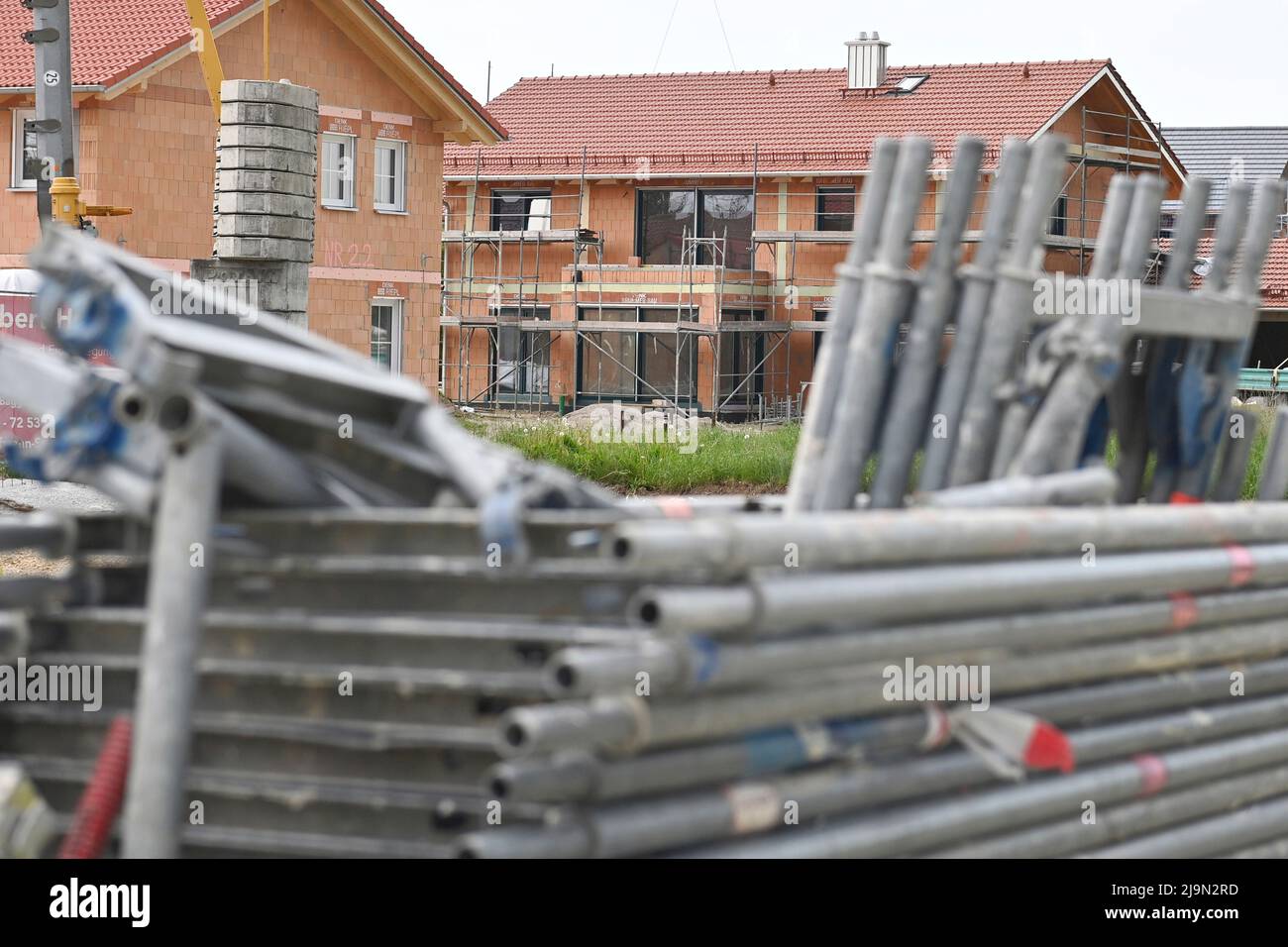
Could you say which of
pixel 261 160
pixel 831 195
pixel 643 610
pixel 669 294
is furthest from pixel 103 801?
pixel 831 195

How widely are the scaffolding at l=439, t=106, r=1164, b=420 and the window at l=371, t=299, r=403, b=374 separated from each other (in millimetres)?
6730

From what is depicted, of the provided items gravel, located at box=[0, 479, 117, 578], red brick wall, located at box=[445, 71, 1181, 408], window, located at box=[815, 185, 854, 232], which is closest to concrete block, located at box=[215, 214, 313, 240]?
gravel, located at box=[0, 479, 117, 578]

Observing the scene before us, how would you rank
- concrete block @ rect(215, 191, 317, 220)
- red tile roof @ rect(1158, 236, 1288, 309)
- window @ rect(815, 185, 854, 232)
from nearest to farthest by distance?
concrete block @ rect(215, 191, 317, 220), window @ rect(815, 185, 854, 232), red tile roof @ rect(1158, 236, 1288, 309)

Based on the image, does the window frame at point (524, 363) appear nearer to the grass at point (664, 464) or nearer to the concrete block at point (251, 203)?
the grass at point (664, 464)

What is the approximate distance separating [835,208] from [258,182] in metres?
23.6

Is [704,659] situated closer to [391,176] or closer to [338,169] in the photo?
[338,169]

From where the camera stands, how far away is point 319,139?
29.4 metres

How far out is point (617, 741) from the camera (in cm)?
329

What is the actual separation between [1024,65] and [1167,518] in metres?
35.4

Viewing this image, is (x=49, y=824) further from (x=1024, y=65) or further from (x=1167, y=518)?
(x=1024, y=65)

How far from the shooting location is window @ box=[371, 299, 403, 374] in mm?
31203

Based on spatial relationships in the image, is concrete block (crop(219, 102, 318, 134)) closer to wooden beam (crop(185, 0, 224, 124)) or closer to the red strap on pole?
wooden beam (crop(185, 0, 224, 124))

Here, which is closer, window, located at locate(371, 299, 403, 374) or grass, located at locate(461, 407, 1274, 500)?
grass, located at locate(461, 407, 1274, 500)
